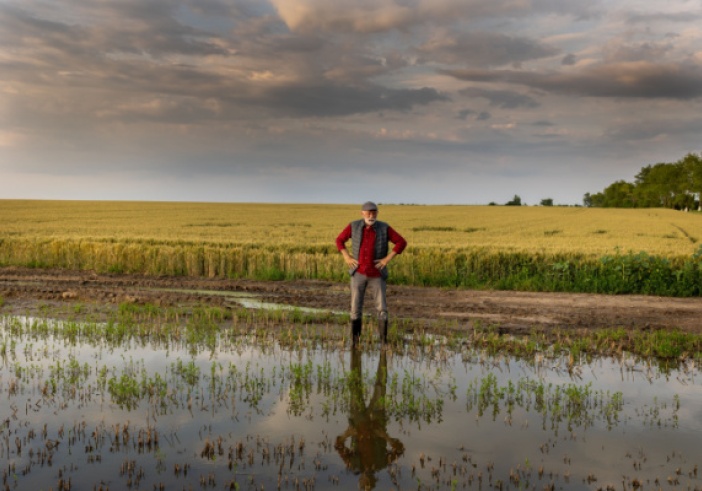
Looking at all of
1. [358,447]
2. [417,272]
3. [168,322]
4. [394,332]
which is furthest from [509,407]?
[417,272]

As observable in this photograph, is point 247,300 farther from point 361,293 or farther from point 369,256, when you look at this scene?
point 369,256

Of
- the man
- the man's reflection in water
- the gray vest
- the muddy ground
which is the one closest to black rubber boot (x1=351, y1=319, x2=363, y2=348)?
the man

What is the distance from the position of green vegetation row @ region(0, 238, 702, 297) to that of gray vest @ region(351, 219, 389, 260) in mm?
9178

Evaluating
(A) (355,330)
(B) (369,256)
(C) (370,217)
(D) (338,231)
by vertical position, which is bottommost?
(A) (355,330)

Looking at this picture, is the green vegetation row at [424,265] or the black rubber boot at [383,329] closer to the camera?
the black rubber boot at [383,329]

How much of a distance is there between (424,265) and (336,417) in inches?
537

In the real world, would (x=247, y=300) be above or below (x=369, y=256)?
below

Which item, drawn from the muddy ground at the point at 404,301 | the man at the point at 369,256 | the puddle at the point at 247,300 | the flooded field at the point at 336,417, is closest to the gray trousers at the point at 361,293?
the man at the point at 369,256

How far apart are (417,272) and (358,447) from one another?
14.4 metres

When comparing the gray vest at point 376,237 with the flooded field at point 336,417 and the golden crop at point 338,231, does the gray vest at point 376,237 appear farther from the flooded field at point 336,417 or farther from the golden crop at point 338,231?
the golden crop at point 338,231

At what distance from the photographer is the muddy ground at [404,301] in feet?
49.3

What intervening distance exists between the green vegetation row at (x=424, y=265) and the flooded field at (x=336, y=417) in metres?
8.92

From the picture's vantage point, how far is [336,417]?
7.96m

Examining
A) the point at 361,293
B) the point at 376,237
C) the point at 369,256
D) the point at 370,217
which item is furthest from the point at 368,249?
the point at 361,293
